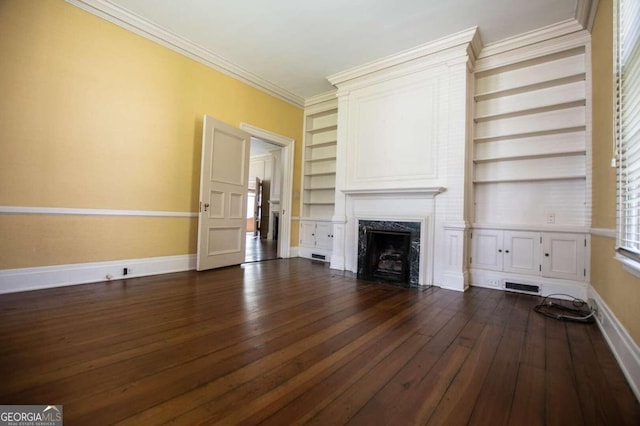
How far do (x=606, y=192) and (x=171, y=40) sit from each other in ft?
16.1

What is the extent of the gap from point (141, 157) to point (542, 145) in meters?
4.86

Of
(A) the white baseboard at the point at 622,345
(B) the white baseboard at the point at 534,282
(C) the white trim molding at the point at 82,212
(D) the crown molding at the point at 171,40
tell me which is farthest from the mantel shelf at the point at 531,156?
(C) the white trim molding at the point at 82,212

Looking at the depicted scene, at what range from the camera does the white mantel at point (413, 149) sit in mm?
3482

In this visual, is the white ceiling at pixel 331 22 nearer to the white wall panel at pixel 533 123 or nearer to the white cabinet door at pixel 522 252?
the white wall panel at pixel 533 123

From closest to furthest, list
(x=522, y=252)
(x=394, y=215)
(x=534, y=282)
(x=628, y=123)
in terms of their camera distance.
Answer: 1. (x=628, y=123)
2. (x=534, y=282)
3. (x=522, y=252)
4. (x=394, y=215)

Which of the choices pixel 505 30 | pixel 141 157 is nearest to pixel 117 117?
pixel 141 157

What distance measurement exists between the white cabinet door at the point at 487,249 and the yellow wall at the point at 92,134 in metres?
3.82

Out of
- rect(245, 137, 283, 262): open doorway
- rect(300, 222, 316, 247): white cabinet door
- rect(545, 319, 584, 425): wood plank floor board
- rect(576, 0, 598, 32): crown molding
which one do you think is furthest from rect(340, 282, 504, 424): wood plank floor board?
rect(245, 137, 283, 262): open doorway

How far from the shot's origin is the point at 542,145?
11.1 ft

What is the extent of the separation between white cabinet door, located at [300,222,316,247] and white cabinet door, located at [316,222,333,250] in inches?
3.6

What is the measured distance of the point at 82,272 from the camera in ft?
9.88

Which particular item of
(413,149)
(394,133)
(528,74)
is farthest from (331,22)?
(528,74)

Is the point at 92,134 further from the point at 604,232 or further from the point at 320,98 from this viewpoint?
the point at 604,232

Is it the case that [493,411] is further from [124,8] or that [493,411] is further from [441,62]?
[124,8]
